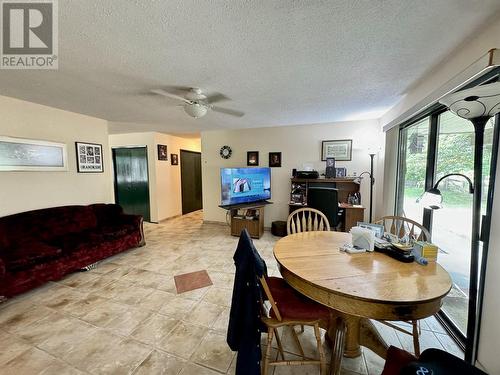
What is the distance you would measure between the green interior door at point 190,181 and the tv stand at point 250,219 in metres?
2.58

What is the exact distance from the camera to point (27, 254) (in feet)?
7.38

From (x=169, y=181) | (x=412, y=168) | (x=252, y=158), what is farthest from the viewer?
(x=169, y=181)

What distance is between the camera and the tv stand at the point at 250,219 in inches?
162

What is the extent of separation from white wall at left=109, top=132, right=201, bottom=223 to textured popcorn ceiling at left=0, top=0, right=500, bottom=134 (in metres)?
2.30

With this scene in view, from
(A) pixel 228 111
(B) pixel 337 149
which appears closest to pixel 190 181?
(A) pixel 228 111

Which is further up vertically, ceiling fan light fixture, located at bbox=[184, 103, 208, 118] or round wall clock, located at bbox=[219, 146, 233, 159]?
ceiling fan light fixture, located at bbox=[184, 103, 208, 118]

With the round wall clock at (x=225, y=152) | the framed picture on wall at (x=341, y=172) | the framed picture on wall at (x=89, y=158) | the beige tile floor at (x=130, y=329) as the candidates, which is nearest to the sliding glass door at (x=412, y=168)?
the framed picture on wall at (x=341, y=172)

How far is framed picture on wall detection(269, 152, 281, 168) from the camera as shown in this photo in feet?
14.9

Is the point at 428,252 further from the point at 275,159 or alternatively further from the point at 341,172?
the point at 275,159

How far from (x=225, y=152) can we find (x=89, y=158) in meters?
2.64

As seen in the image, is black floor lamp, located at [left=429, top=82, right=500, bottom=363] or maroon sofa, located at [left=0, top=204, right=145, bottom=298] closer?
black floor lamp, located at [left=429, top=82, right=500, bottom=363]

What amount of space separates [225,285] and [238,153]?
3.12 meters

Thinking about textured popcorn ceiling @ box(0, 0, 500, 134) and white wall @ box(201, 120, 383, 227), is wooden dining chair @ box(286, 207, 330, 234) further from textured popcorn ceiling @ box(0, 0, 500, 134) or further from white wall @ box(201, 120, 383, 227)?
white wall @ box(201, 120, 383, 227)

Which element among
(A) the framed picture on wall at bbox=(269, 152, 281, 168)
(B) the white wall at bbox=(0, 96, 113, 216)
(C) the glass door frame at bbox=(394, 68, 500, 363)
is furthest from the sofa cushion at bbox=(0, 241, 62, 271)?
(C) the glass door frame at bbox=(394, 68, 500, 363)
